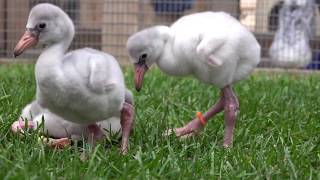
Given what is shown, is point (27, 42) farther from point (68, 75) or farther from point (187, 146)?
point (187, 146)

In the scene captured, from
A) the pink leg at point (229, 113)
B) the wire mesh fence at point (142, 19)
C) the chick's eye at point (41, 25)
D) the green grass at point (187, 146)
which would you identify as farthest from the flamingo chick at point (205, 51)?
the wire mesh fence at point (142, 19)

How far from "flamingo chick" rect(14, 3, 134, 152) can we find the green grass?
13 centimetres

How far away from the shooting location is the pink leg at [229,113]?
2.35 meters

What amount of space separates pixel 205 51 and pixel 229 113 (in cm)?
32

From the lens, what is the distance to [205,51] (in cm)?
219

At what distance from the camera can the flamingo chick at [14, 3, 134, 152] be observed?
1999 mm

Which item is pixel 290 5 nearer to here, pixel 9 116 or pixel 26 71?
pixel 26 71

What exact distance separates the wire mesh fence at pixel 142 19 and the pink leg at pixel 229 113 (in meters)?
3.19

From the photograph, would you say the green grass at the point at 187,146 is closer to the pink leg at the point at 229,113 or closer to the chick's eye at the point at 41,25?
the pink leg at the point at 229,113

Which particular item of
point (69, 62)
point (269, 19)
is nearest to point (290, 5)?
point (269, 19)

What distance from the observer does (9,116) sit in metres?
2.47

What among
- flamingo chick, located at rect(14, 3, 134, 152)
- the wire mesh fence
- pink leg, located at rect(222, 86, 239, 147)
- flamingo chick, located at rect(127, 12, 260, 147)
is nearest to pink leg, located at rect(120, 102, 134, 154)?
flamingo chick, located at rect(14, 3, 134, 152)

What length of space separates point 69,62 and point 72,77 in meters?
0.07

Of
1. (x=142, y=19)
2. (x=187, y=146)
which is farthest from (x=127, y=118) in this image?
(x=142, y=19)
